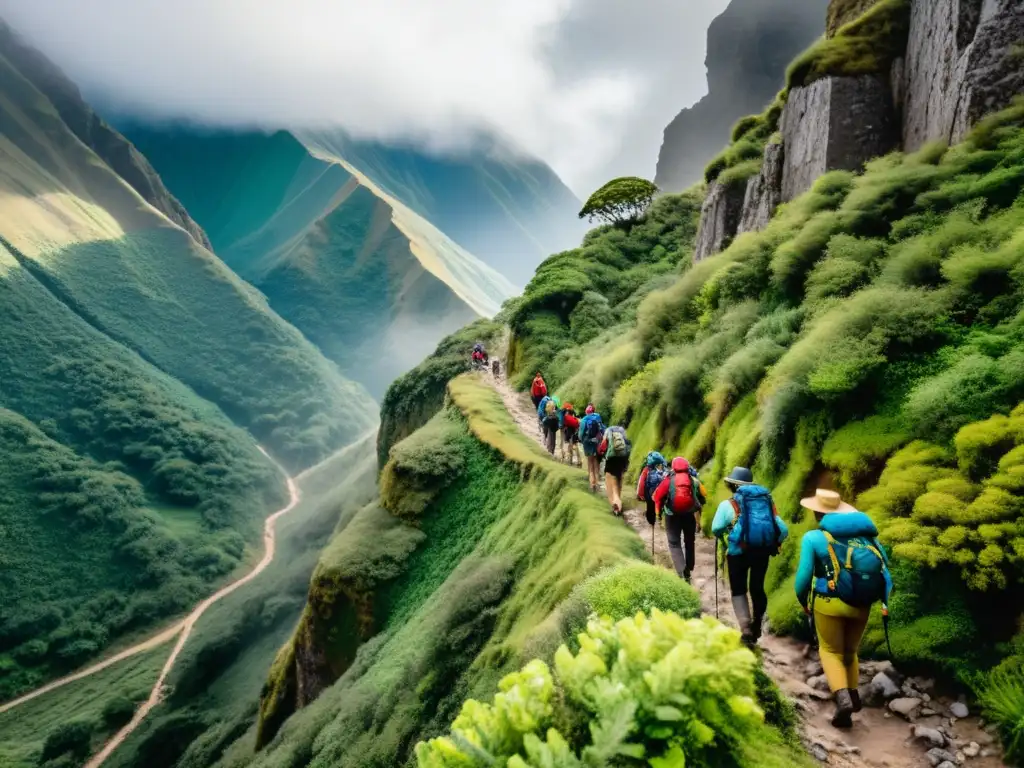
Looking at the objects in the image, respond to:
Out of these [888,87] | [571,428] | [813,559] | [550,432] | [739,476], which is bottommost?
[813,559]

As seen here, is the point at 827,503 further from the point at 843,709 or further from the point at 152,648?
the point at 152,648

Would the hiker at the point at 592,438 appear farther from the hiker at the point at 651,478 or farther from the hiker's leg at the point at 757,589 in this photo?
the hiker's leg at the point at 757,589

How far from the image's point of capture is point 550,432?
57.1 ft

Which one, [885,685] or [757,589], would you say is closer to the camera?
[885,685]

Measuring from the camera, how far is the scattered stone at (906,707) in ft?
16.1

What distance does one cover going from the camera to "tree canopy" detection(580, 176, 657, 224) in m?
40.1

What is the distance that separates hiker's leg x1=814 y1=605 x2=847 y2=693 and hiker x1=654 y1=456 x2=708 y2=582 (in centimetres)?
261

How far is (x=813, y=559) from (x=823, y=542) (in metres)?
0.17

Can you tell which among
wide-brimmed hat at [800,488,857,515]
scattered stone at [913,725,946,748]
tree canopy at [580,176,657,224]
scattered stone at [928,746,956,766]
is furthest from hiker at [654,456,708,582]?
tree canopy at [580,176,657,224]

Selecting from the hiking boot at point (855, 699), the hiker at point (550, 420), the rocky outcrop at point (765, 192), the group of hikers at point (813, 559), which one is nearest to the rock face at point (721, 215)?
the rocky outcrop at point (765, 192)

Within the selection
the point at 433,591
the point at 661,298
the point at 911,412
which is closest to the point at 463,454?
the point at 433,591

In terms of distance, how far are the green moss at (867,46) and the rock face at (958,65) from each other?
0.76 metres

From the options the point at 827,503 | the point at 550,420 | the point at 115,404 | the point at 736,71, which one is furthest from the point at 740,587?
the point at 115,404

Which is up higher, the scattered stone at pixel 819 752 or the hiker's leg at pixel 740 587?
the hiker's leg at pixel 740 587
